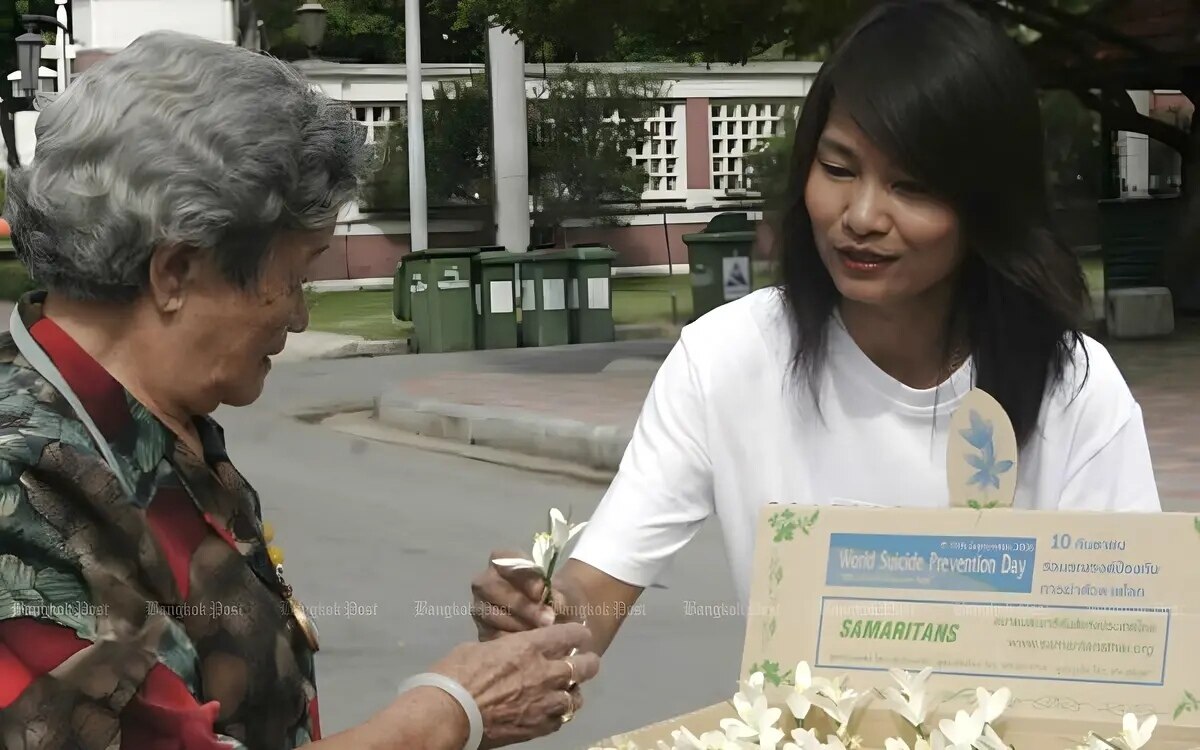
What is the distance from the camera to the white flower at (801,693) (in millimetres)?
1927

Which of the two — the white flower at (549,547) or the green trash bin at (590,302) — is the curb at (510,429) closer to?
the green trash bin at (590,302)

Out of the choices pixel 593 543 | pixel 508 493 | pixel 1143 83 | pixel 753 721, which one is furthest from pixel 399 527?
pixel 1143 83

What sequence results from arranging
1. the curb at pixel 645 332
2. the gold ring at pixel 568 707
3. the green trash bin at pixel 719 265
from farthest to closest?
the curb at pixel 645 332
the green trash bin at pixel 719 265
the gold ring at pixel 568 707

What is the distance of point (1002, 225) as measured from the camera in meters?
2.43

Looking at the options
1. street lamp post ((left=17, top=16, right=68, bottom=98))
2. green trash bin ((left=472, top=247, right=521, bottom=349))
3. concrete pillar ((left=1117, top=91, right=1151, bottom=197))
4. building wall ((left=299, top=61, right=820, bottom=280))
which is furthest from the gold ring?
concrete pillar ((left=1117, top=91, right=1151, bottom=197))

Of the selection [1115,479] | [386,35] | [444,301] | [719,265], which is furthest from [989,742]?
[386,35]

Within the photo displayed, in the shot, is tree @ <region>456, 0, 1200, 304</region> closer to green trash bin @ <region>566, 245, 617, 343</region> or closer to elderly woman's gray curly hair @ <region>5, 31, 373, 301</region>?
green trash bin @ <region>566, 245, 617, 343</region>

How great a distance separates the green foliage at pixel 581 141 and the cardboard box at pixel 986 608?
28345 millimetres

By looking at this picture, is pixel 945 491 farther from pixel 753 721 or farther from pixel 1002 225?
pixel 753 721

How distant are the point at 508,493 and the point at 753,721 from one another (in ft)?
25.4

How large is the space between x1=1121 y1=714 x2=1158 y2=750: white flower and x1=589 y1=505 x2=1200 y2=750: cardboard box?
0.07 meters

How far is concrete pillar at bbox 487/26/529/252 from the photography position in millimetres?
21047

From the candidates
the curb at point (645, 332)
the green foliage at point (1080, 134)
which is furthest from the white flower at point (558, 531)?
the curb at point (645, 332)

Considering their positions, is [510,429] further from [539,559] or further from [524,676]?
[524,676]
